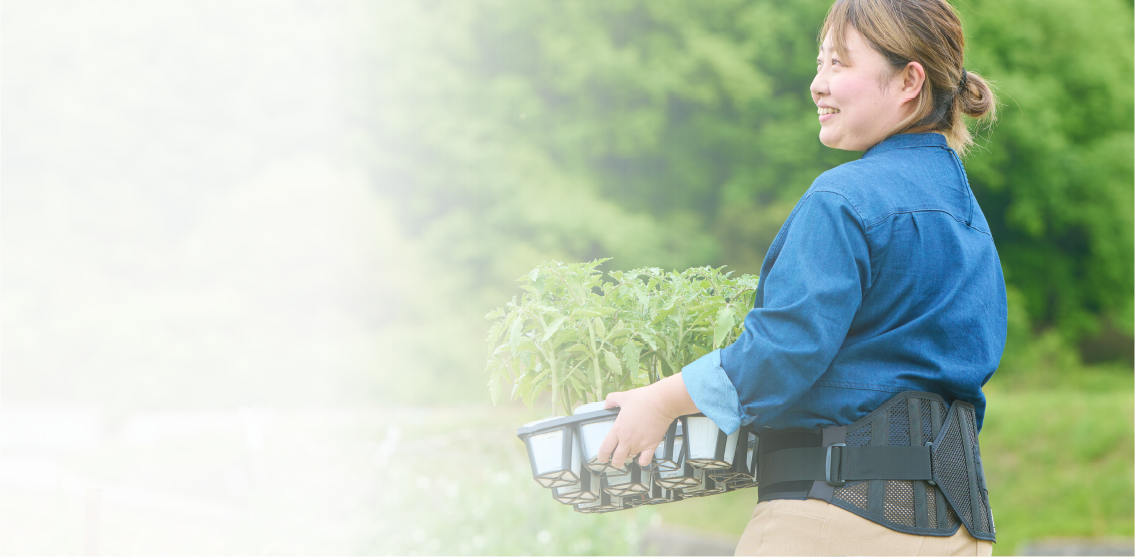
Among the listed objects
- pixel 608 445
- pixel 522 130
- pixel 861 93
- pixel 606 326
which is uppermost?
pixel 522 130

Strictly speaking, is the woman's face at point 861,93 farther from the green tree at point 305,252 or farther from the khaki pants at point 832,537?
the green tree at point 305,252

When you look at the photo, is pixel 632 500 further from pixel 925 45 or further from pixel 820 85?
pixel 925 45

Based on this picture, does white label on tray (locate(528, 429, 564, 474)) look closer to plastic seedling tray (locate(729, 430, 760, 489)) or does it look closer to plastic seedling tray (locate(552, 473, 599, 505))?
plastic seedling tray (locate(552, 473, 599, 505))

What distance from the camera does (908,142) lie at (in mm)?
1822

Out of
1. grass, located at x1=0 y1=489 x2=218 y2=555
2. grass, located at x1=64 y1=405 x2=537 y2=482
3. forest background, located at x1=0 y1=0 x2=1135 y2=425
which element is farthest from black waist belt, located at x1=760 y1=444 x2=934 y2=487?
forest background, located at x1=0 y1=0 x2=1135 y2=425

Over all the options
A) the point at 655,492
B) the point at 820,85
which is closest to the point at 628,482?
the point at 655,492

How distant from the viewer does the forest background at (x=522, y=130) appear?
2852 centimetres

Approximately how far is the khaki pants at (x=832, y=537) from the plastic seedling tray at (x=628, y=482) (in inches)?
9.4

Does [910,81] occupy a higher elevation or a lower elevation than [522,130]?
lower

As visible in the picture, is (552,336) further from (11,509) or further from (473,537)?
(11,509)

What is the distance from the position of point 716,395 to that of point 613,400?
226 millimetres

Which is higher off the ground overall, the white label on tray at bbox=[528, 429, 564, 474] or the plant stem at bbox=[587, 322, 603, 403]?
the plant stem at bbox=[587, 322, 603, 403]

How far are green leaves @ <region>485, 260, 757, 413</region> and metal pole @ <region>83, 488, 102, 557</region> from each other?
140 centimetres

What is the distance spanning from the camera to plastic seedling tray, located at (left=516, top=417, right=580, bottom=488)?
1847mm
